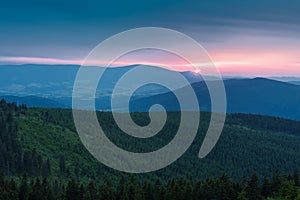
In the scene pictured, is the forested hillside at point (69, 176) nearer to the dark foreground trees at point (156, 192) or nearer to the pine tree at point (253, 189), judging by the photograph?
the dark foreground trees at point (156, 192)

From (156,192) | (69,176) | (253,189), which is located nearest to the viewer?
(253,189)

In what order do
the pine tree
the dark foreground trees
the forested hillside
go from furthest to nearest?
A: the forested hillside, the dark foreground trees, the pine tree

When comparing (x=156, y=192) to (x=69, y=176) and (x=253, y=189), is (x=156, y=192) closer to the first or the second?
(x=253, y=189)

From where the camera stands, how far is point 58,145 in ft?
582

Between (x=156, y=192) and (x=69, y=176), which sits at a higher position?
(x=69, y=176)

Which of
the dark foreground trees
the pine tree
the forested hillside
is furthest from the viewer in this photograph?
the forested hillside

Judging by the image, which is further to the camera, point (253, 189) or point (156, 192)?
point (156, 192)

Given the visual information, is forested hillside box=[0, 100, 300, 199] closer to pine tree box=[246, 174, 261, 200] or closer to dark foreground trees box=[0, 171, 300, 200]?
dark foreground trees box=[0, 171, 300, 200]

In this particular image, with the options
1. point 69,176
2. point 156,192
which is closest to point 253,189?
point 156,192

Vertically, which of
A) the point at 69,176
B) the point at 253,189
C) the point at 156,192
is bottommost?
the point at 156,192

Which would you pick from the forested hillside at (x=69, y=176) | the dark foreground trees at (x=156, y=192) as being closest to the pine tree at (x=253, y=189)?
the dark foreground trees at (x=156, y=192)

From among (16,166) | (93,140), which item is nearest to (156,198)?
(16,166)

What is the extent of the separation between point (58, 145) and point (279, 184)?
119325 mm

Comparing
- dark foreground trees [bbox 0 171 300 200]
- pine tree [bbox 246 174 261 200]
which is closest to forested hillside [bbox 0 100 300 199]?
dark foreground trees [bbox 0 171 300 200]
